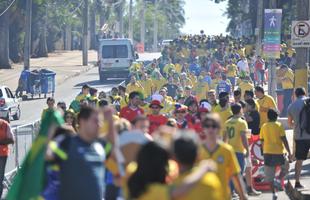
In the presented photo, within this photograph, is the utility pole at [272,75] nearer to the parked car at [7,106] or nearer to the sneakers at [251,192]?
the parked car at [7,106]

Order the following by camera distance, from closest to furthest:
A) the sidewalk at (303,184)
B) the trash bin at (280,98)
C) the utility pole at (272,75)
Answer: the sidewalk at (303,184), the utility pole at (272,75), the trash bin at (280,98)

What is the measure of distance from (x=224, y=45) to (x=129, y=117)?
37.8 m

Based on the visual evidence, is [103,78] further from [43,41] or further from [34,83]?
[43,41]

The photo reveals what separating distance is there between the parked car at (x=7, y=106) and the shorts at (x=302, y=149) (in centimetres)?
1613

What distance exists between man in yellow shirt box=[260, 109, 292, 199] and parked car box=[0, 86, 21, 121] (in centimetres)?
1672

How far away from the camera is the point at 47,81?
47281 mm

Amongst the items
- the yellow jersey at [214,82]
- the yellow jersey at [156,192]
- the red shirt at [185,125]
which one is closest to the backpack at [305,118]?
the red shirt at [185,125]

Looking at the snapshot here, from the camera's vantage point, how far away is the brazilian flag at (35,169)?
996 cm

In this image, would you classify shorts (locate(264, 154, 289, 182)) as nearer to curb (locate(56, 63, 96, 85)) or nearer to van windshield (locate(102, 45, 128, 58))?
van windshield (locate(102, 45, 128, 58))

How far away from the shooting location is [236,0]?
8181cm

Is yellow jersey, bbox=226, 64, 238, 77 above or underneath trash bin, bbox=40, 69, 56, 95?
above

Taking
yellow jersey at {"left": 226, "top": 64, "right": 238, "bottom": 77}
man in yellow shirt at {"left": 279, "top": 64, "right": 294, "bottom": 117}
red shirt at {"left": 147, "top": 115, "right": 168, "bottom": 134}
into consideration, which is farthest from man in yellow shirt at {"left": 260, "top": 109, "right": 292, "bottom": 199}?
yellow jersey at {"left": 226, "top": 64, "right": 238, "bottom": 77}

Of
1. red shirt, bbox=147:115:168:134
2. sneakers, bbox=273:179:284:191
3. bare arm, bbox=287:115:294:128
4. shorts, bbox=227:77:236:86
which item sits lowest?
sneakers, bbox=273:179:284:191

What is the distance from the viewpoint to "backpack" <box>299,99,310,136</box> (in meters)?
18.2
